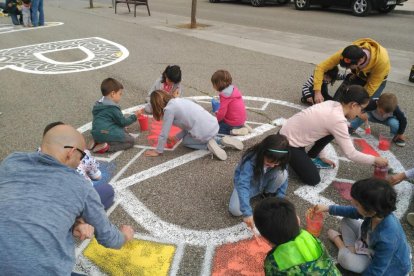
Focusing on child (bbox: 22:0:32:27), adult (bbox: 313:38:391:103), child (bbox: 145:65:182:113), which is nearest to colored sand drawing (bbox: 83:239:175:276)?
child (bbox: 145:65:182:113)

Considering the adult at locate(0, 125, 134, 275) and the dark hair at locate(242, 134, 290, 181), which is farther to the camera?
the dark hair at locate(242, 134, 290, 181)

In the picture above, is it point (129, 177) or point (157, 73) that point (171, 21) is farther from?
point (129, 177)

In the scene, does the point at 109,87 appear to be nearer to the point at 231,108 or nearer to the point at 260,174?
the point at 231,108

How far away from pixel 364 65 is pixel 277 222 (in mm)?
3560

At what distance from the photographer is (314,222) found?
2898mm

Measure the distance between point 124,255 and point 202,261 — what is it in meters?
0.63

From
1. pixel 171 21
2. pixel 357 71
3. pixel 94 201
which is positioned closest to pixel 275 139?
pixel 94 201

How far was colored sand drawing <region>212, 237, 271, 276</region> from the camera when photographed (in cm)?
262

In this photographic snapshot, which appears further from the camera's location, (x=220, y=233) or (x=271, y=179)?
(x=271, y=179)

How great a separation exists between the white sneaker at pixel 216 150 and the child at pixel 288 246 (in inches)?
78.4

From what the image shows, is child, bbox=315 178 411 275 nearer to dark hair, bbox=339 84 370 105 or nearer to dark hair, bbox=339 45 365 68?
dark hair, bbox=339 84 370 105

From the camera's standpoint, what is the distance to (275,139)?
275 cm

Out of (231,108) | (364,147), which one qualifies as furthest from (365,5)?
(231,108)

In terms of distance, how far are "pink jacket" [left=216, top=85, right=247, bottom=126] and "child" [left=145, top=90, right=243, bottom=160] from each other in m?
0.42
